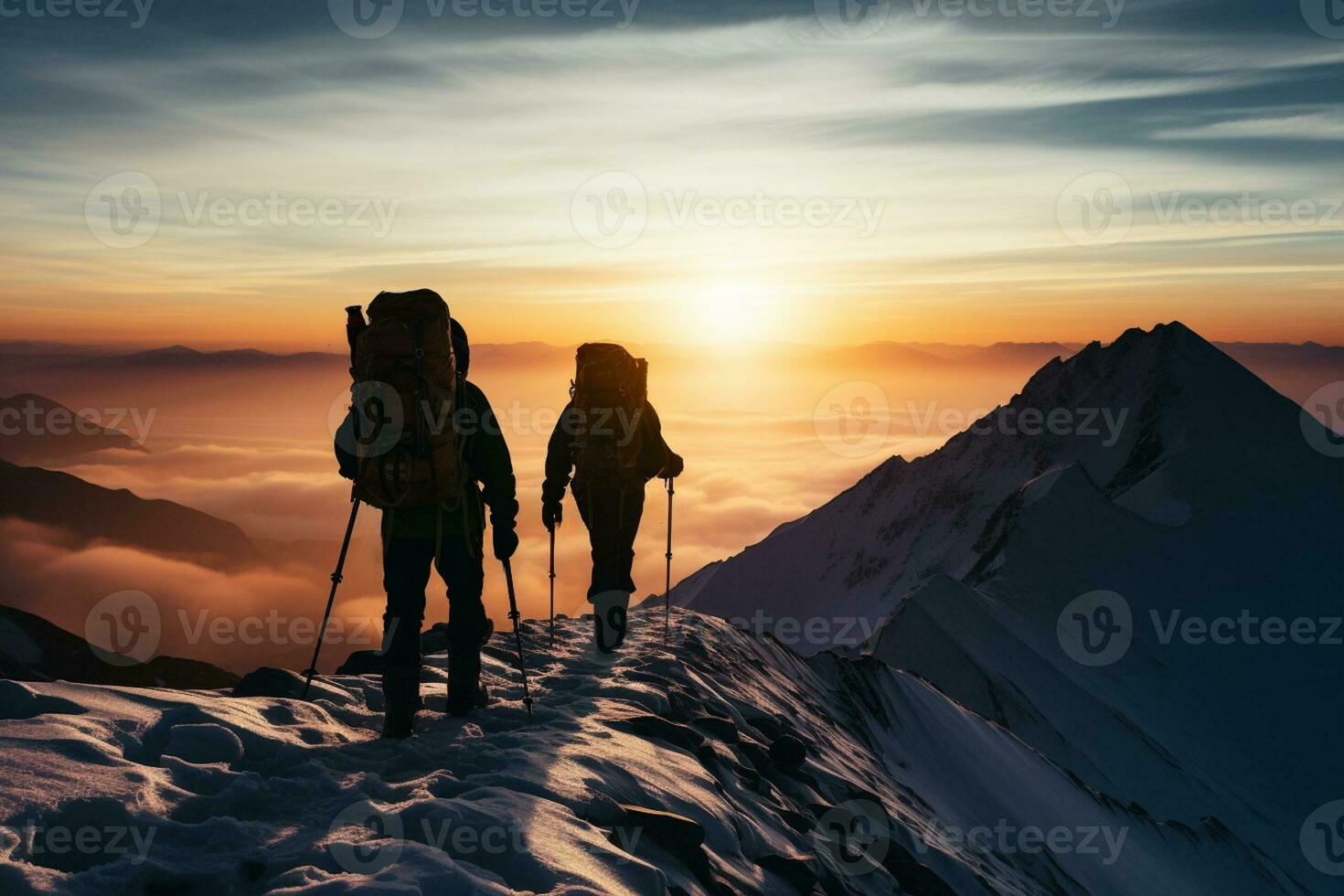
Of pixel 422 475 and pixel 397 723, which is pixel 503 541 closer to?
pixel 422 475

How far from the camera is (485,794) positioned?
7.13m

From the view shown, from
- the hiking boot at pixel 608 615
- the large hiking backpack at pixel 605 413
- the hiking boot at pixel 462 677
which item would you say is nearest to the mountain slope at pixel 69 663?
the hiking boot at pixel 608 615

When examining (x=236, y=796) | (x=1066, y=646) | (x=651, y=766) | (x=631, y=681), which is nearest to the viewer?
(x=236, y=796)

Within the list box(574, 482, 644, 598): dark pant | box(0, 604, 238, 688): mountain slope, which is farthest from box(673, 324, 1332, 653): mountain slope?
box(574, 482, 644, 598): dark pant

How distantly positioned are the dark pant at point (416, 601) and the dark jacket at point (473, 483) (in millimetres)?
108

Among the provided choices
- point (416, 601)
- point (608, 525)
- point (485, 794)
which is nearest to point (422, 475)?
point (416, 601)

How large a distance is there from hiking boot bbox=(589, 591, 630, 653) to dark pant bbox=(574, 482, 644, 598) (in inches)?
3.5

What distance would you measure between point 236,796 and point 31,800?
1.23 m

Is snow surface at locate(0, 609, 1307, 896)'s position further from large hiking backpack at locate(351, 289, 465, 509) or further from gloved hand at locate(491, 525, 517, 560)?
large hiking backpack at locate(351, 289, 465, 509)

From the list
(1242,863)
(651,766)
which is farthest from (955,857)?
(1242,863)

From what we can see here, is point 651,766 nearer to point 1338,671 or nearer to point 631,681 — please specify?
point 631,681

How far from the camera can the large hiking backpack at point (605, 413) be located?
13.8 m

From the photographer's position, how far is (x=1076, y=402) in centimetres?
9494

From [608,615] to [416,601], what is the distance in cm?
529
